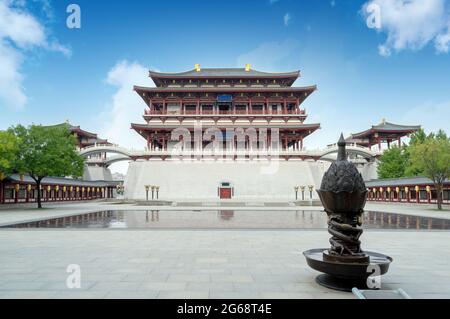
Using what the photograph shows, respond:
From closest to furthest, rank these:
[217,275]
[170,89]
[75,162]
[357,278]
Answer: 1. [357,278]
2. [217,275]
3. [75,162]
4. [170,89]

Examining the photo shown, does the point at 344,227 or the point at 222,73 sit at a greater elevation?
the point at 222,73

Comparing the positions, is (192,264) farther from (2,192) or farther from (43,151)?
(2,192)

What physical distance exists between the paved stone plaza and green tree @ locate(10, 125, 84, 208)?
51.9 ft

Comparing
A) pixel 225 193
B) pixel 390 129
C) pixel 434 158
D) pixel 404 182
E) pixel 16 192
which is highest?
pixel 390 129

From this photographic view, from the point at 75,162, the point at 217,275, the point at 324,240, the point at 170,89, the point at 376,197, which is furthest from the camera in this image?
the point at 170,89

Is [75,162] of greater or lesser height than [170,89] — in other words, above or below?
below

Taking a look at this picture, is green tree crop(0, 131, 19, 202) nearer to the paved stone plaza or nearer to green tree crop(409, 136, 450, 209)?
the paved stone plaza

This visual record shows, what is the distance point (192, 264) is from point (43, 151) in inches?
976

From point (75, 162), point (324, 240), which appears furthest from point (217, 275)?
point (75, 162)

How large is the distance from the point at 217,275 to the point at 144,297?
1.75 m

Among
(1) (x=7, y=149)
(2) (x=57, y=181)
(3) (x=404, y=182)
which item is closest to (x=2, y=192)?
(1) (x=7, y=149)

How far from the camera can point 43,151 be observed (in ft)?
88.5
